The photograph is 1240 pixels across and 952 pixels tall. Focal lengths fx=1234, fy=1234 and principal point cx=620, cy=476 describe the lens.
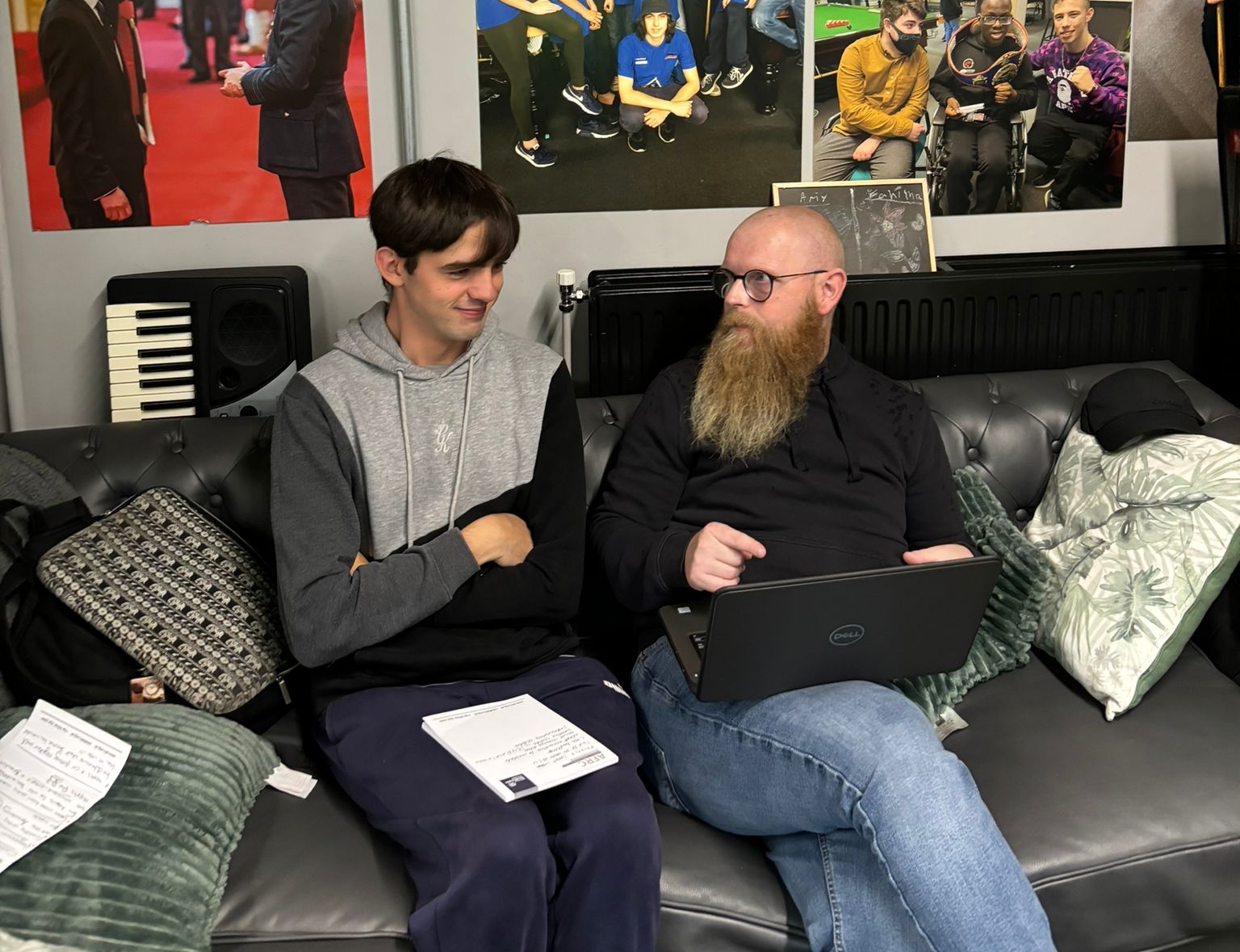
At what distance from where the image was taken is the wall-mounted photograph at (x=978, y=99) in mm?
3018

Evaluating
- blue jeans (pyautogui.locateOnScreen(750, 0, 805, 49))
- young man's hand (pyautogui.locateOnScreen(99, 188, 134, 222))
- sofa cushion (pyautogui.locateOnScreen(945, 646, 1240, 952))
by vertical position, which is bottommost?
sofa cushion (pyautogui.locateOnScreen(945, 646, 1240, 952))

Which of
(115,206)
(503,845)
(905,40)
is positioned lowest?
(503,845)

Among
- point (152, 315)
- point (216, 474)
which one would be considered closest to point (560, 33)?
point (152, 315)

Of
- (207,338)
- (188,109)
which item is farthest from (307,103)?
(207,338)

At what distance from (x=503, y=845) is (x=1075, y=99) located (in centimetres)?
247

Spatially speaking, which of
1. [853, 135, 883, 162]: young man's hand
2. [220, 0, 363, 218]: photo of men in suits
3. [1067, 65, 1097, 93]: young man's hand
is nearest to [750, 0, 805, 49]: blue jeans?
[853, 135, 883, 162]: young man's hand

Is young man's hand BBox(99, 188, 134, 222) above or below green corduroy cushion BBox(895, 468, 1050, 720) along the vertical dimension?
above

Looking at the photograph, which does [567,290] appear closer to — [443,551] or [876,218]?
[876,218]

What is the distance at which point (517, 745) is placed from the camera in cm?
178

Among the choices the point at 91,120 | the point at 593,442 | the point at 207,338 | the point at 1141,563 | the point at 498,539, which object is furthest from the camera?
the point at 91,120

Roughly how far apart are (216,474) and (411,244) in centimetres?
66

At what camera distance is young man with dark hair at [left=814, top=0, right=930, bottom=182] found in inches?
119

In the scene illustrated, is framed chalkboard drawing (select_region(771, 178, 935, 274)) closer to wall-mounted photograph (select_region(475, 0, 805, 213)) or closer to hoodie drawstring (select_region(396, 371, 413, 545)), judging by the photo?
wall-mounted photograph (select_region(475, 0, 805, 213))

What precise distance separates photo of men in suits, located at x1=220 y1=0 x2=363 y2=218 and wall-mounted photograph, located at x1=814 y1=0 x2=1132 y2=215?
1.13m
